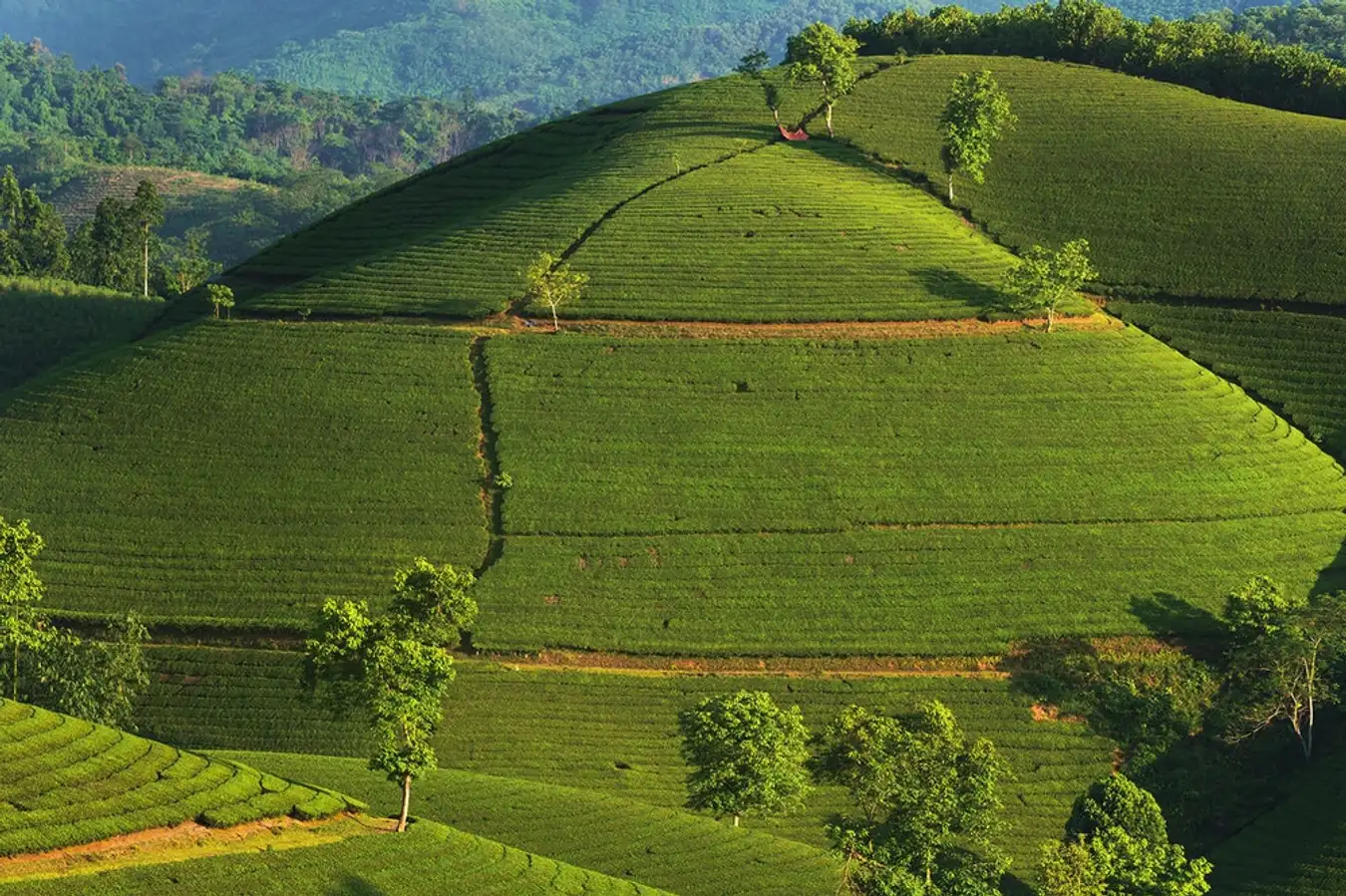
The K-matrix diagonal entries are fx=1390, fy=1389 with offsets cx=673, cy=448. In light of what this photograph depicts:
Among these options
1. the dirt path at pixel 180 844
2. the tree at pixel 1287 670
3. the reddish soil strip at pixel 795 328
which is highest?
the reddish soil strip at pixel 795 328

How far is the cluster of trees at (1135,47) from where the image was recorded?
126 meters

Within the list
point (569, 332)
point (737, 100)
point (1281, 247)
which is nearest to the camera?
point (569, 332)

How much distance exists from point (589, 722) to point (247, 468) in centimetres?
2811

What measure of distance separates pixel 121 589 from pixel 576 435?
2548 cm

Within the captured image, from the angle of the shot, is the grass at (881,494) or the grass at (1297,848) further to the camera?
the grass at (881,494)

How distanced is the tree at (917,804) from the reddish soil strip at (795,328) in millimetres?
41011

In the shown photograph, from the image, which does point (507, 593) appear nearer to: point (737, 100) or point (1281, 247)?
point (1281, 247)

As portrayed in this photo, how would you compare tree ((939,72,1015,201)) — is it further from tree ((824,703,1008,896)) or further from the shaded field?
tree ((824,703,1008,896))

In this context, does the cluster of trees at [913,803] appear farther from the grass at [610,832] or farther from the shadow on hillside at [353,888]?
the shadow on hillside at [353,888]

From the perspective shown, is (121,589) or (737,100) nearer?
(121,589)

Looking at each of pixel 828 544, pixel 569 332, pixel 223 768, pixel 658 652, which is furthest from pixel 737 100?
pixel 223 768

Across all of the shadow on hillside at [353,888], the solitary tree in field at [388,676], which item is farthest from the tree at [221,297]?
the shadow on hillside at [353,888]

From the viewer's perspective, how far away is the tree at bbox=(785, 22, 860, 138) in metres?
124

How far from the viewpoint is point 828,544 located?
72.2 m
